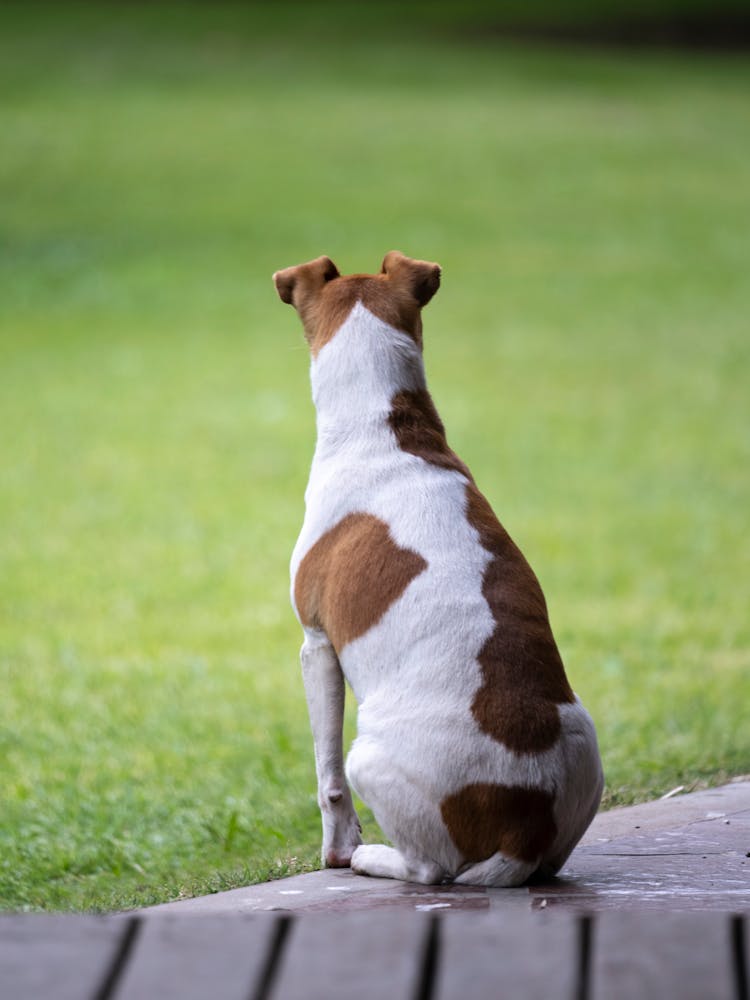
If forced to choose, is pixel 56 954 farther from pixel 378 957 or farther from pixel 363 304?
pixel 363 304

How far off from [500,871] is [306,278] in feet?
5.79

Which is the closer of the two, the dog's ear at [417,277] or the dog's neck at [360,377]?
the dog's neck at [360,377]

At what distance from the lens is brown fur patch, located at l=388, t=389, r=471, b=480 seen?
4234 mm

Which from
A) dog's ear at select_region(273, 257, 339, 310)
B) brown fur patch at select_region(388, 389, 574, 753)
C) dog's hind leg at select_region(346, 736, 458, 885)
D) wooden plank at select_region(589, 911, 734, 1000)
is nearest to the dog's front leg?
dog's hind leg at select_region(346, 736, 458, 885)

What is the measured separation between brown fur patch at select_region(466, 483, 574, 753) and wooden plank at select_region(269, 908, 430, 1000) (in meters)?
1.05

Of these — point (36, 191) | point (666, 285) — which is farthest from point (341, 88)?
point (666, 285)

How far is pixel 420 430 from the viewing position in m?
4.30

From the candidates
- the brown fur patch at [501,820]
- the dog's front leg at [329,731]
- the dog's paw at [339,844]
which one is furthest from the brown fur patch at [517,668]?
the dog's paw at [339,844]

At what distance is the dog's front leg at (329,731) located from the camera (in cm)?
413

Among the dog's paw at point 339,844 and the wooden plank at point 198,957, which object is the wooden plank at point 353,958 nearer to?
the wooden plank at point 198,957

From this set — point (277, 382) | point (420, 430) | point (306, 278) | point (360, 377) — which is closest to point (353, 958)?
point (420, 430)

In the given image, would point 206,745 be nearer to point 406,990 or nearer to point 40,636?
point 40,636

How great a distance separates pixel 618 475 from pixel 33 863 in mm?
9780

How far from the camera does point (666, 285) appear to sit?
2178 centimetres
